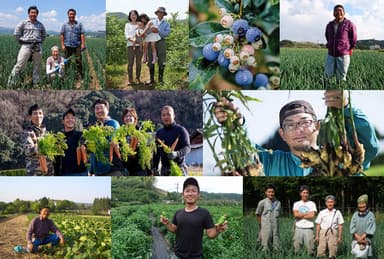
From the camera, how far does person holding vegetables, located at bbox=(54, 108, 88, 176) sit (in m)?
9.09

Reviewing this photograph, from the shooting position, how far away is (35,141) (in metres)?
9.11

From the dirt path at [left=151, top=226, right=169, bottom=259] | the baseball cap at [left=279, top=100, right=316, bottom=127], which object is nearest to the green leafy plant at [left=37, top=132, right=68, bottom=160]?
the dirt path at [left=151, top=226, right=169, bottom=259]

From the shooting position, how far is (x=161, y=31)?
9109 millimetres

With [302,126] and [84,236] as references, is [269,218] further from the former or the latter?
[84,236]

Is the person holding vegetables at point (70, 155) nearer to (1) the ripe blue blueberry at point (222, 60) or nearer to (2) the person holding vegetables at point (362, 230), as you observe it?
(1) the ripe blue blueberry at point (222, 60)

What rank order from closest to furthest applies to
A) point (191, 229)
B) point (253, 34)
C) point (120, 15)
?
1. point (191, 229)
2. point (253, 34)
3. point (120, 15)

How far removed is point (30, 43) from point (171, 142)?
6.21 ft

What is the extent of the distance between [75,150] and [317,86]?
2.72 meters

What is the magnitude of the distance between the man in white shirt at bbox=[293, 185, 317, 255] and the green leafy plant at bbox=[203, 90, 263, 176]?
548mm

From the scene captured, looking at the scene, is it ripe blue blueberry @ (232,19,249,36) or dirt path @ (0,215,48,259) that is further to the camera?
dirt path @ (0,215,48,259)

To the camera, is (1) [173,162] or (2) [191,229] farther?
(1) [173,162]

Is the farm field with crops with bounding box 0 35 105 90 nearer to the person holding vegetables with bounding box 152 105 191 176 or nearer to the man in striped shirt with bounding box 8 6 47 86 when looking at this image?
the man in striped shirt with bounding box 8 6 47 86

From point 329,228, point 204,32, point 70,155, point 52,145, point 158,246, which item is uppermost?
point 204,32

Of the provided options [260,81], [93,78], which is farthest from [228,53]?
[93,78]
